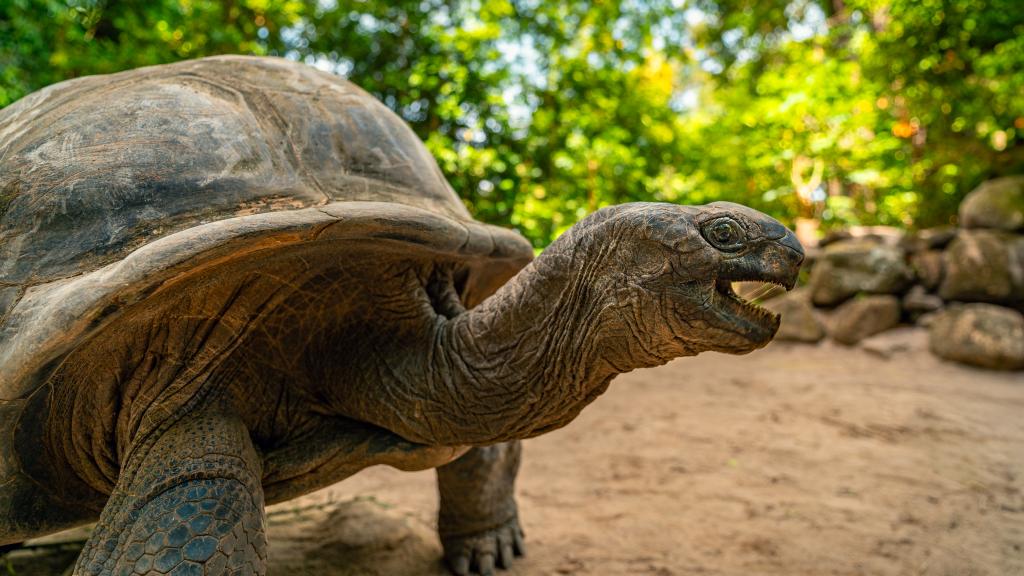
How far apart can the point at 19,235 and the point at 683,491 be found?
2972mm

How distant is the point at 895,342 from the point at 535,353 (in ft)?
19.3

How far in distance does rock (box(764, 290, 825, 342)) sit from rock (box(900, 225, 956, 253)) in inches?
44.2

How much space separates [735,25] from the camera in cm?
1120

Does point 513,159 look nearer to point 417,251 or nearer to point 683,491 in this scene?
point 683,491

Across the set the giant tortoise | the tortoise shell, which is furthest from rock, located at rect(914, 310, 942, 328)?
the giant tortoise

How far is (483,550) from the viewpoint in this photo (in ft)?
8.77

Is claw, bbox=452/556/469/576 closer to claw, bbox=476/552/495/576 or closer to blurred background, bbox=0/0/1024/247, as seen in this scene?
claw, bbox=476/552/495/576

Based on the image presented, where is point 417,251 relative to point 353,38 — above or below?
below

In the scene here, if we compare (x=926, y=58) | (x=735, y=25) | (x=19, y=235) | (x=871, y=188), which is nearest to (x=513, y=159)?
(x=19, y=235)

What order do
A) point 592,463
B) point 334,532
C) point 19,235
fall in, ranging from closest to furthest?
1. point 19,235
2. point 334,532
3. point 592,463

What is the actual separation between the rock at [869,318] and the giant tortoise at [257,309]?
5683mm

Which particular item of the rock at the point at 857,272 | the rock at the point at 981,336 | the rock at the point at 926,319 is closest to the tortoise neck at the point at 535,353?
the rock at the point at 981,336

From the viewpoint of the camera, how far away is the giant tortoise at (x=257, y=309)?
61.3 inches

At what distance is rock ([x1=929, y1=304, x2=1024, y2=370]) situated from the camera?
18.5 ft
